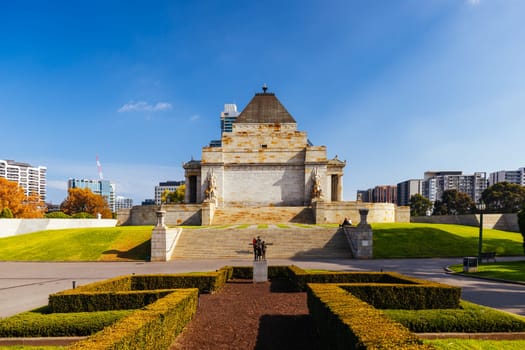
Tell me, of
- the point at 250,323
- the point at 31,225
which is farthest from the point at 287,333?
the point at 31,225

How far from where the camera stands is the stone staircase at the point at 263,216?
144 ft

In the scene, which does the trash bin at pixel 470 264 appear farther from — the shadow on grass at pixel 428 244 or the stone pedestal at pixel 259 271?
the stone pedestal at pixel 259 271

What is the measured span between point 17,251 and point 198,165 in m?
29.9

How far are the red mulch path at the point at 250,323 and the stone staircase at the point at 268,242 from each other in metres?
12.8

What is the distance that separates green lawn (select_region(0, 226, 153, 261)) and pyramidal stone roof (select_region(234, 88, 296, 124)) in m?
31.1

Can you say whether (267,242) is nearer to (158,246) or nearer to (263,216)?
(158,246)

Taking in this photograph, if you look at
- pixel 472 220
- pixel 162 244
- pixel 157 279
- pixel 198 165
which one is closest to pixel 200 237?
pixel 162 244

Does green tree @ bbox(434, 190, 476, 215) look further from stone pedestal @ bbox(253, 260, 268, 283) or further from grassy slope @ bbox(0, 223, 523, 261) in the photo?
stone pedestal @ bbox(253, 260, 268, 283)

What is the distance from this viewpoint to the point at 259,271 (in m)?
16.4

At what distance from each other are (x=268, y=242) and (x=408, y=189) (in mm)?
180780

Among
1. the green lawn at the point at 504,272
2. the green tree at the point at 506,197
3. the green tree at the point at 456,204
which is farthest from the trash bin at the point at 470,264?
the green tree at the point at 456,204

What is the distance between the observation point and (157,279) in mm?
13945

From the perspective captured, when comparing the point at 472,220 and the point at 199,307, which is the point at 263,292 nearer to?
the point at 199,307

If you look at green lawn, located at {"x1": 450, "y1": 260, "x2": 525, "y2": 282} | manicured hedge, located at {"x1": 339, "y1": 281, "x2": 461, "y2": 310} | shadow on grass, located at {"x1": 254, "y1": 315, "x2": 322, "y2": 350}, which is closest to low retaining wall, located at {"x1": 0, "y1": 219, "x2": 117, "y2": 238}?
shadow on grass, located at {"x1": 254, "y1": 315, "x2": 322, "y2": 350}
